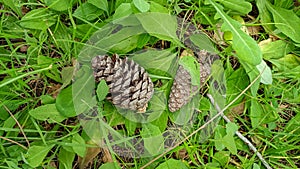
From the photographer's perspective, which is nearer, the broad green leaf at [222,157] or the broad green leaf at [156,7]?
the broad green leaf at [156,7]

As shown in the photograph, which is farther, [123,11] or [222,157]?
[222,157]

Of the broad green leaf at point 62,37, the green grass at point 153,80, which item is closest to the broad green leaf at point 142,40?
the green grass at point 153,80

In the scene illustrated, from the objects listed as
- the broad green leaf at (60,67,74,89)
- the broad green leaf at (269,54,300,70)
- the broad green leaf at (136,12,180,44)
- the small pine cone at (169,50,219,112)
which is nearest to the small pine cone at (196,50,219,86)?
the small pine cone at (169,50,219,112)

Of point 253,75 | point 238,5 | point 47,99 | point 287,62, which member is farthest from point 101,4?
point 287,62

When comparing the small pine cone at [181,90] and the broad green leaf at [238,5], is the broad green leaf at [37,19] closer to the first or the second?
the small pine cone at [181,90]

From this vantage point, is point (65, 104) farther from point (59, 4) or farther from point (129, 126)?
point (59, 4)

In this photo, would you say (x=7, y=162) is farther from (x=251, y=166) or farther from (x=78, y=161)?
(x=251, y=166)

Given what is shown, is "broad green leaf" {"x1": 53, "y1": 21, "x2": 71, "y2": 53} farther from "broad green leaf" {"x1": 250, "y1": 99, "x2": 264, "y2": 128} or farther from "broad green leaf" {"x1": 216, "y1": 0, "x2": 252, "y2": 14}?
"broad green leaf" {"x1": 250, "y1": 99, "x2": 264, "y2": 128}
